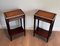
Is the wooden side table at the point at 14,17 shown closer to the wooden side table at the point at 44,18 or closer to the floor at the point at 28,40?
the floor at the point at 28,40

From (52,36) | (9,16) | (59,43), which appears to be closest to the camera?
(9,16)

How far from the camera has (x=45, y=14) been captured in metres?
2.35

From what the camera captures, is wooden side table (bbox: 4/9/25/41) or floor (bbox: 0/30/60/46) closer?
wooden side table (bbox: 4/9/25/41)

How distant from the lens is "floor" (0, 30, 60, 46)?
7.97ft

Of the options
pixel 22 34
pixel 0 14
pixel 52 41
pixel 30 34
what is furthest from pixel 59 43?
pixel 0 14

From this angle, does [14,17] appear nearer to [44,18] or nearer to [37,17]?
[37,17]

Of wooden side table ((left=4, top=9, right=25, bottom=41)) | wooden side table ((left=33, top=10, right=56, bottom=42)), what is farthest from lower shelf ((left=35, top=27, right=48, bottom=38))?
wooden side table ((left=4, top=9, right=25, bottom=41))

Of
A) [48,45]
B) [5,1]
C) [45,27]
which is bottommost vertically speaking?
[48,45]

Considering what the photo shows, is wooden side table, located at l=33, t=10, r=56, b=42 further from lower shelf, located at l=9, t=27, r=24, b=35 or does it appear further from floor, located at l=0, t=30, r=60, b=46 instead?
lower shelf, located at l=9, t=27, r=24, b=35

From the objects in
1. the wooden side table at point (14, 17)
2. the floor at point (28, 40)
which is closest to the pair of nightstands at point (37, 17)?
the wooden side table at point (14, 17)

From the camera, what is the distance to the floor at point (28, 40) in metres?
2.43

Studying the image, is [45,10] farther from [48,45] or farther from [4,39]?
[4,39]

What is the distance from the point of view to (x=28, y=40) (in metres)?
2.54

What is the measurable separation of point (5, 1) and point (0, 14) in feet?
1.16
